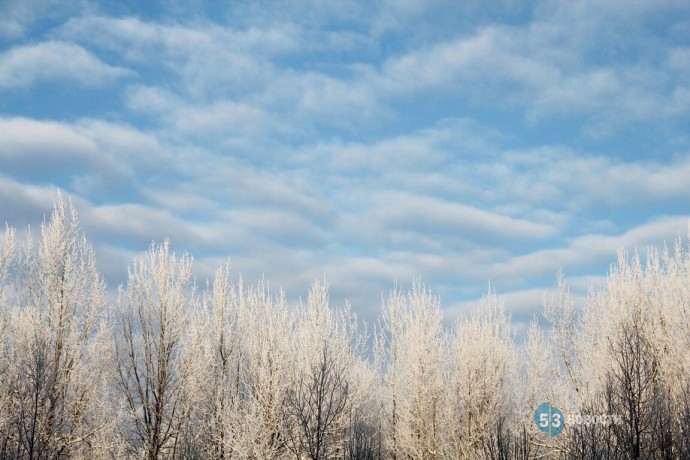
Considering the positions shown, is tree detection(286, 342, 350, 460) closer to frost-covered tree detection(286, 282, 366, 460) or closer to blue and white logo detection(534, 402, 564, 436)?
frost-covered tree detection(286, 282, 366, 460)

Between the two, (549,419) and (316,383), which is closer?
(316,383)

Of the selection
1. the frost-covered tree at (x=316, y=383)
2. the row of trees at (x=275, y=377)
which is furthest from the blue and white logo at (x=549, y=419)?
the frost-covered tree at (x=316, y=383)

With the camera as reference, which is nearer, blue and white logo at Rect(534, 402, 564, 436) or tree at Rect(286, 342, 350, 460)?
tree at Rect(286, 342, 350, 460)

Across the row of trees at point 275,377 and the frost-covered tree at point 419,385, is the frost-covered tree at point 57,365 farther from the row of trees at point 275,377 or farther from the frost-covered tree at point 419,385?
the frost-covered tree at point 419,385

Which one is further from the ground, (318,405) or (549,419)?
(318,405)

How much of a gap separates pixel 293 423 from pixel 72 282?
362 inches

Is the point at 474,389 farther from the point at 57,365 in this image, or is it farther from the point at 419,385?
the point at 57,365

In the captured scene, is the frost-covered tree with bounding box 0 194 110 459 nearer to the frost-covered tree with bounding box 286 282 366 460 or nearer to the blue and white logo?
the frost-covered tree with bounding box 286 282 366 460

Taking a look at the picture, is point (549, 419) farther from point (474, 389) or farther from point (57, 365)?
point (57, 365)

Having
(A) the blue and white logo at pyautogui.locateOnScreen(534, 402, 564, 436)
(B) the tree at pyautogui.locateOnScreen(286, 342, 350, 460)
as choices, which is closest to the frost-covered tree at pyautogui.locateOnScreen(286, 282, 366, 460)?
(B) the tree at pyautogui.locateOnScreen(286, 342, 350, 460)

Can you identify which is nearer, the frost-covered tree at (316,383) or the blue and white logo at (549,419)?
the frost-covered tree at (316,383)

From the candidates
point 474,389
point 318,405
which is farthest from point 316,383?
point 474,389

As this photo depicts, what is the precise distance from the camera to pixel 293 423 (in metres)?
23.6

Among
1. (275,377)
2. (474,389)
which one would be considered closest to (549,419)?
(474,389)
